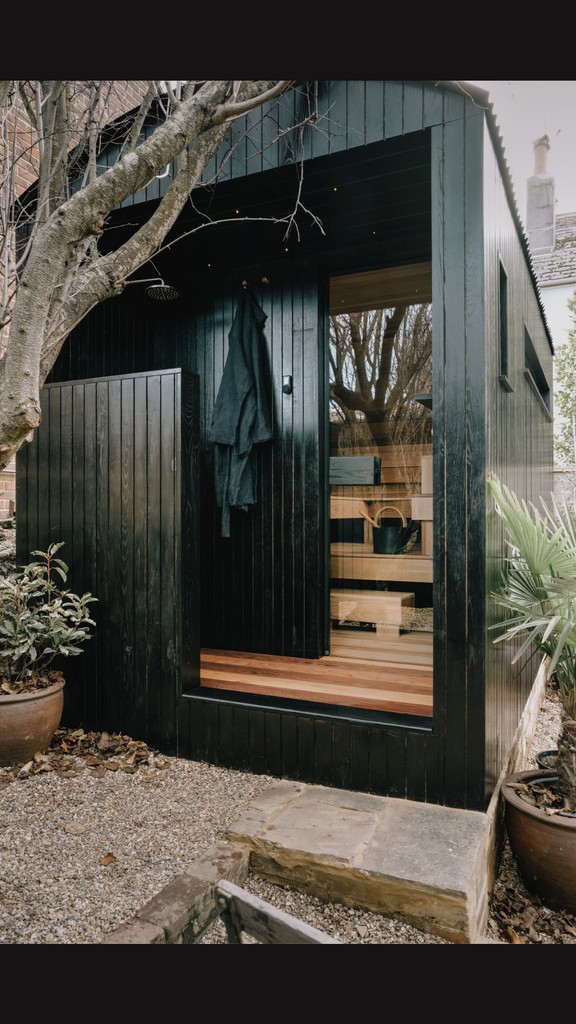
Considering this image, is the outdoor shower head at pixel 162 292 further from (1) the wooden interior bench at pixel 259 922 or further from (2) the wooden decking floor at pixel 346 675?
(1) the wooden interior bench at pixel 259 922

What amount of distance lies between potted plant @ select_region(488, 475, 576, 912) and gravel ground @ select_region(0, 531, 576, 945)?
0.60ft

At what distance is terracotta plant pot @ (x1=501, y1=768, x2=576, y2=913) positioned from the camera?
223cm

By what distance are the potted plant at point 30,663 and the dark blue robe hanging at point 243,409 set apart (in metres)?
1.21

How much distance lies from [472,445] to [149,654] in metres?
1.86

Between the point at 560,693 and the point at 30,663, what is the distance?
244 centimetres

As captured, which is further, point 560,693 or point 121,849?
point 560,693

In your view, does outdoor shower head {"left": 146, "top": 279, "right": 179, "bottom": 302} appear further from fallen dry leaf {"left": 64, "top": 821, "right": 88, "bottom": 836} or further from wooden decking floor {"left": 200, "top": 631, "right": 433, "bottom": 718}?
fallen dry leaf {"left": 64, "top": 821, "right": 88, "bottom": 836}

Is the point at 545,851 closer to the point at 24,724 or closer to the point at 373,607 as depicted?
the point at 373,607

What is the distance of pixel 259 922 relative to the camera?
1330 mm

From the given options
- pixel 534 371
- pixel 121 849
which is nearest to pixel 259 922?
pixel 121 849
